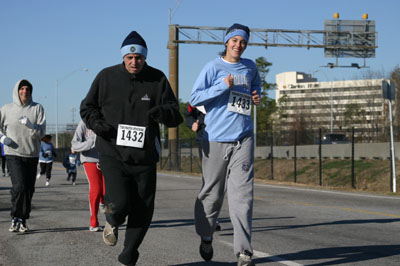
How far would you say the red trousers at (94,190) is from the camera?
893 cm

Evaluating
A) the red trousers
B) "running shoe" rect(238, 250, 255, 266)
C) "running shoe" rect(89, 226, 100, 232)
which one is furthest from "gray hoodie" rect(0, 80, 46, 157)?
"running shoe" rect(238, 250, 255, 266)

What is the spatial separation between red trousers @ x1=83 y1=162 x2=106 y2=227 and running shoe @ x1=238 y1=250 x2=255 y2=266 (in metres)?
3.62

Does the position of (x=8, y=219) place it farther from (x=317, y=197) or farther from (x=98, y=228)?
(x=317, y=197)

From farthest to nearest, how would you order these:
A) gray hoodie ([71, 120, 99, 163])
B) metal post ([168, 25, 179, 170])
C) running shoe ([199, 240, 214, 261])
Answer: metal post ([168, 25, 179, 170]) → gray hoodie ([71, 120, 99, 163]) → running shoe ([199, 240, 214, 261])

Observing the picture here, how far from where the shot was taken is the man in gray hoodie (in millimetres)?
8609

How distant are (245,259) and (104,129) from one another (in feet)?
5.32

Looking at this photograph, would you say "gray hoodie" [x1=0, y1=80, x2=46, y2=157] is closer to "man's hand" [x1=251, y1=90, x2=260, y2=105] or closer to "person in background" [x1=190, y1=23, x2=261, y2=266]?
"person in background" [x1=190, y1=23, x2=261, y2=266]

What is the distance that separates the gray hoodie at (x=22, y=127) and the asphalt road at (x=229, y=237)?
3.59 feet

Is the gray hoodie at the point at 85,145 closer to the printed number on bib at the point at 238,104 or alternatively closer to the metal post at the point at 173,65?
the printed number on bib at the point at 238,104

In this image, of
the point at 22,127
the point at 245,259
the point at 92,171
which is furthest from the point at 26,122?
→ the point at 245,259

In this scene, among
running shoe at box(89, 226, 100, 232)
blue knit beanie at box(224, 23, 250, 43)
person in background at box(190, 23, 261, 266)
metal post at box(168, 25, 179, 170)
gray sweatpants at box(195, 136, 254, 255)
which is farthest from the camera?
metal post at box(168, 25, 179, 170)

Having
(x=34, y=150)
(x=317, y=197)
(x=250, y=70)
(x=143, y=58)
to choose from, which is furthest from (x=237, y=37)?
(x=317, y=197)

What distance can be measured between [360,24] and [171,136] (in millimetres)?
13341

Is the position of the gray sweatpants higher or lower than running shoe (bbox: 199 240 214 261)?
higher
